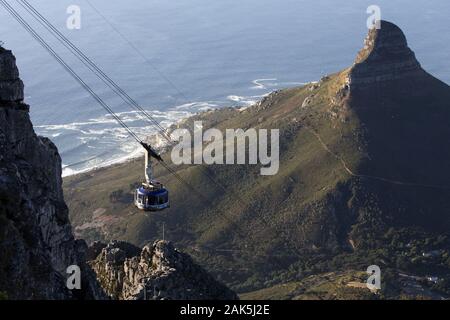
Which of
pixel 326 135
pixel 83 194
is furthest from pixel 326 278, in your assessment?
pixel 83 194

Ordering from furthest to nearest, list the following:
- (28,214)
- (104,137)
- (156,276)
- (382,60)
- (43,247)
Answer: (104,137), (382,60), (156,276), (43,247), (28,214)

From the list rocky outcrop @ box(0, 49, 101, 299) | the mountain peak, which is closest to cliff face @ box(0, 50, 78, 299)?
rocky outcrop @ box(0, 49, 101, 299)

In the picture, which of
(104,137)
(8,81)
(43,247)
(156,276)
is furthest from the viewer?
(104,137)

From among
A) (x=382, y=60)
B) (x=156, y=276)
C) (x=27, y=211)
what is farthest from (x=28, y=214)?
(x=382, y=60)

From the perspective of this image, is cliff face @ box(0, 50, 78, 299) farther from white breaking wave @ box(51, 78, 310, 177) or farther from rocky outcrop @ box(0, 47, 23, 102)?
white breaking wave @ box(51, 78, 310, 177)

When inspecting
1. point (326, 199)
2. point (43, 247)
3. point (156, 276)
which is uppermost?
point (326, 199)

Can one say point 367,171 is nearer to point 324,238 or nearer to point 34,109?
point 324,238

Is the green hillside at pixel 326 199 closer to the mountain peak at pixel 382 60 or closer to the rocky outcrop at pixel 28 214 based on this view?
the mountain peak at pixel 382 60

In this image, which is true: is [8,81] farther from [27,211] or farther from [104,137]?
[104,137]
